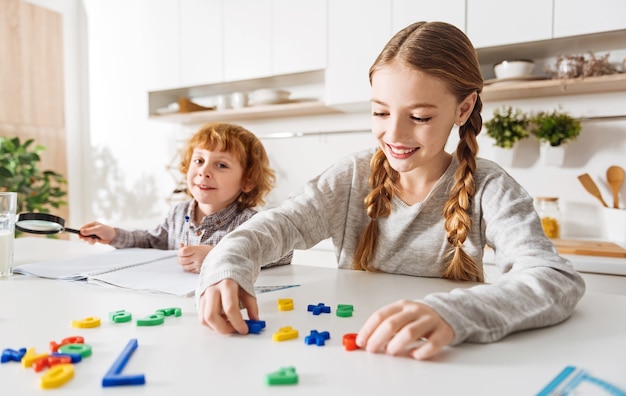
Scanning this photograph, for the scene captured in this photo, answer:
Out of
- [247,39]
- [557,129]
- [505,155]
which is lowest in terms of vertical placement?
[505,155]

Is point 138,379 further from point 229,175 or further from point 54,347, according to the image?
point 229,175

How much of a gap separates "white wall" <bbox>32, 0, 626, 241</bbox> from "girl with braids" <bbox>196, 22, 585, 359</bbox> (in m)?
1.39

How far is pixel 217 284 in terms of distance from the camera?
27.1 inches

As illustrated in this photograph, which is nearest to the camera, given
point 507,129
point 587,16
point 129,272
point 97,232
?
point 129,272

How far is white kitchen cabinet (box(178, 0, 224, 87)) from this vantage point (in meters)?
2.88

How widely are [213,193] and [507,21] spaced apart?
1472 millimetres

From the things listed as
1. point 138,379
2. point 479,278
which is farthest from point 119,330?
point 479,278

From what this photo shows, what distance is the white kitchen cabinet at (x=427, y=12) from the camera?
2.19 metres

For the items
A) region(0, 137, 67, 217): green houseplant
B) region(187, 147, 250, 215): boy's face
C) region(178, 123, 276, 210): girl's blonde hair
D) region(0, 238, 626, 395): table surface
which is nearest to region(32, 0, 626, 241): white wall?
region(0, 137, 67, 217): green houseplant

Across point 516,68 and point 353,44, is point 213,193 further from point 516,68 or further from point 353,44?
point 516,68

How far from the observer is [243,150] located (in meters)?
1.51

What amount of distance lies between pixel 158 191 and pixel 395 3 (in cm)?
204

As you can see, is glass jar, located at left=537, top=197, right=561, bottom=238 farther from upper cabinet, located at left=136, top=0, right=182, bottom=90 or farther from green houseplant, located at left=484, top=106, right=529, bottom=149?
upper cabinet, located at left=136, top=0, right=182, bottom=90

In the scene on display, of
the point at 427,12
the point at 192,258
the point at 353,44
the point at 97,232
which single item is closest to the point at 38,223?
the point at 97,232
